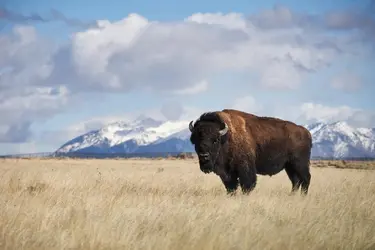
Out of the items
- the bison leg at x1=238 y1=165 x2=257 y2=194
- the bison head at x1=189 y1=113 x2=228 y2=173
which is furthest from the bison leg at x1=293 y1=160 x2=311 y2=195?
the bison head at x1=189 y1=113 x2=228 y2=173

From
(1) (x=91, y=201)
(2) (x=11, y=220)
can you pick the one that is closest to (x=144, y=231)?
(2) (x=11, y=220)

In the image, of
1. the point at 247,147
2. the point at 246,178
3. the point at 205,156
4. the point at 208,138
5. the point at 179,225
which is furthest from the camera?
the point at 247,147

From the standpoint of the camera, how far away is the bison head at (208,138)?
544 inches

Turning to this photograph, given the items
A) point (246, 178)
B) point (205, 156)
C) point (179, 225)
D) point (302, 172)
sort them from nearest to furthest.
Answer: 1. point (179, 225)
2. point (205, 156)
3. point (246, 178)
4. point (302, 172)

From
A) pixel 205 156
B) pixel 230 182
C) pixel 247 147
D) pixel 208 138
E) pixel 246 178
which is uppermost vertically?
pixel 208 138

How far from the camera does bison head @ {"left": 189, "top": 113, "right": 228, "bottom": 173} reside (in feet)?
45.3

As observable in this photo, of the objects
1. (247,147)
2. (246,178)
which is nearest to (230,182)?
(246,178)

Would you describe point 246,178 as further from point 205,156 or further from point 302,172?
point 302,172

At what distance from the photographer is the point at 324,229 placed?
342 inches

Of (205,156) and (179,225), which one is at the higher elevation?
(205,156)

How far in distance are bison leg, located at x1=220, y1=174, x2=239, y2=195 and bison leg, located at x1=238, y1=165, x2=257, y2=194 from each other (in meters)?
0.19

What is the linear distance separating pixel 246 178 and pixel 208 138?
186 centimetres

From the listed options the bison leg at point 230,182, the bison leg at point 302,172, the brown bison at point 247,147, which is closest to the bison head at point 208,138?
the brown bison at point 247,147

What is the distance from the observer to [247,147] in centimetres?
1547
